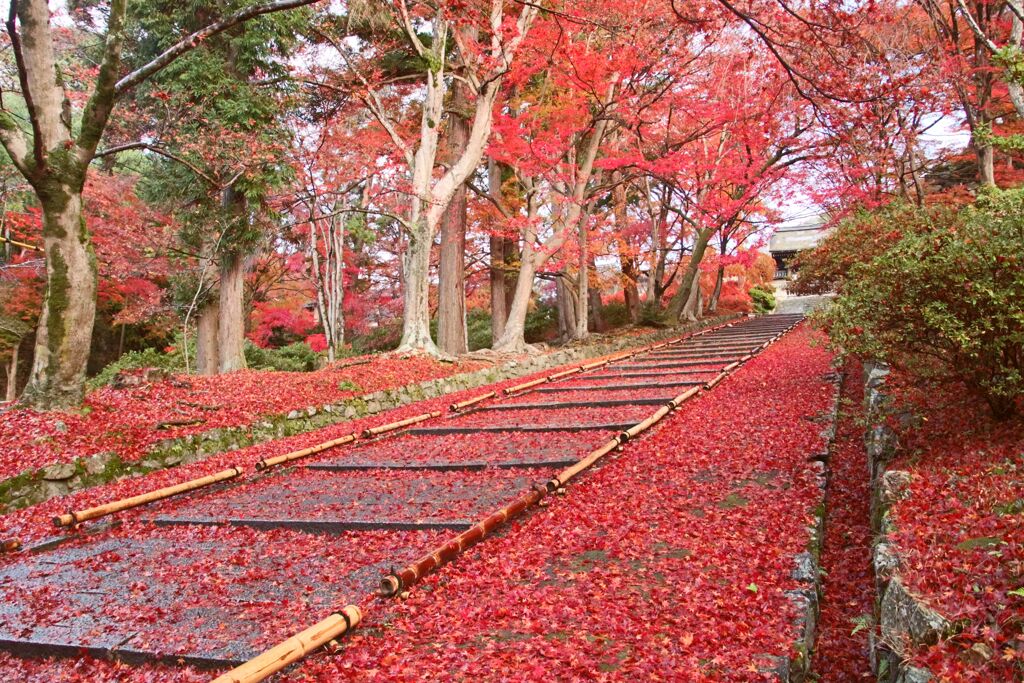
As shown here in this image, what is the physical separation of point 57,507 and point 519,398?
19.0 feet

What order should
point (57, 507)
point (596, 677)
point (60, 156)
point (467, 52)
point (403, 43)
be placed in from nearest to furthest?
point (596, 677) < point (57, 507) < point (60, 156) < point (467, 52) < point (403, 43)

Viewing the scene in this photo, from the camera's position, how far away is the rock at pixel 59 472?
6.03 metres

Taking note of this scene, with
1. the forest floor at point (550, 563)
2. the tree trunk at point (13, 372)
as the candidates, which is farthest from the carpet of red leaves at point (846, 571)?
the tree trunk at point (13, 372)

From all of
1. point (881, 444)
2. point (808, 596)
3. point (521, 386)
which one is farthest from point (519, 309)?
point (808, 596)

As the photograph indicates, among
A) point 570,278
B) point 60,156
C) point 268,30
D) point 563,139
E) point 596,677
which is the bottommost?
point 596,677

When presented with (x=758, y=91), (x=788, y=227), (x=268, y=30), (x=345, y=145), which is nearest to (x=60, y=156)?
(x=268, y=30)

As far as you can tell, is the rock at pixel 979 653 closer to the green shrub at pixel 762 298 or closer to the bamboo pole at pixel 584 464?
the bamboo pole at pixel 584 464

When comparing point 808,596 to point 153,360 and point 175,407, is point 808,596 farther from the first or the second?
point 153,360

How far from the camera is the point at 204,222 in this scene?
12789mm

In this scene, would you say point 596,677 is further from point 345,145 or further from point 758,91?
point 758,91

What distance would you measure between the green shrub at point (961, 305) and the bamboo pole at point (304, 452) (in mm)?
5094

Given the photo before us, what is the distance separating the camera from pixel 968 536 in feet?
9.61

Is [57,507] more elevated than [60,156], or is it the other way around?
[60,156]

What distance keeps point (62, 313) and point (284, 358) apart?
11.8m
